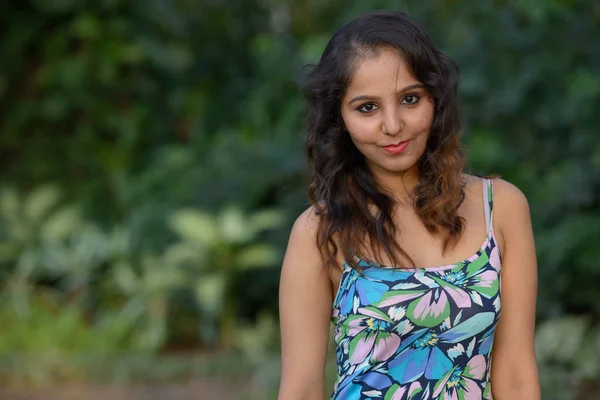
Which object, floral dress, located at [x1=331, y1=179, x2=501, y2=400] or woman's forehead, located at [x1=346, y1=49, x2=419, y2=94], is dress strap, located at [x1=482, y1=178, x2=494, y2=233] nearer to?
floral dress, located at [x1=331, y1=179, x2=501, y2=400]

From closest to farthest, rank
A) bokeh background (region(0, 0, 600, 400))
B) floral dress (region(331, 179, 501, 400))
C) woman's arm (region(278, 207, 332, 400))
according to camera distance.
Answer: floral dress (region(331, 179, 501, 400)), woman's arm (region(278, 207, 332, 400)), bokeh background (region(0, 0, 600, 400))

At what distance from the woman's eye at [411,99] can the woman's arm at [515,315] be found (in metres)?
0.28

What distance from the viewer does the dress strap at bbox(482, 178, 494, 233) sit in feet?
6.85

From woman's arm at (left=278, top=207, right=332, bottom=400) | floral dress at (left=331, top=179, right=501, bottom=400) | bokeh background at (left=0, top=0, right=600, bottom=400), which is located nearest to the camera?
floral dress at (left=331, top=179, right=501, bottom=400)

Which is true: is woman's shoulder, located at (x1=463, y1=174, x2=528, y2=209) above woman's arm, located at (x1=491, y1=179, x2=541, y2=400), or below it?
above

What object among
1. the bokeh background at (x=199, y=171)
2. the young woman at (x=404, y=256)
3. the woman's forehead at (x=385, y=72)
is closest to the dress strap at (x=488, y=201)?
the young woman at (x=404, y=256)

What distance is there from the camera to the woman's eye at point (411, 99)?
6.79 feet

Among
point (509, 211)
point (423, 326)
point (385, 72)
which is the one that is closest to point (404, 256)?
point (423, 326)

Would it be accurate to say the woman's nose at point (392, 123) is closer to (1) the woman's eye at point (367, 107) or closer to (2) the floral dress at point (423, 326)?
(1) the woman's eye at point (367, 107)

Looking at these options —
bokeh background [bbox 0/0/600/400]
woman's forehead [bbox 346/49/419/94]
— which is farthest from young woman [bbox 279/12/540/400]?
bokeh background [bbox 0/0/600/400]

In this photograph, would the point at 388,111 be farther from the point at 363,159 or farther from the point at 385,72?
the point at 363,159

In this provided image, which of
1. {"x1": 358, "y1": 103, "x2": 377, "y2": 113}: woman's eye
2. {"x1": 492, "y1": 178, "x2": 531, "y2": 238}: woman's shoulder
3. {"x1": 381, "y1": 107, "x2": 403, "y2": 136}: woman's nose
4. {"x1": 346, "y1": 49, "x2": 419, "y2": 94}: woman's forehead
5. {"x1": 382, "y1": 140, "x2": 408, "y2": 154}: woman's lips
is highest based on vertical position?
{"x1": 346, "y1": 49, "x2": 419, "y2": 94}: woman's forehead

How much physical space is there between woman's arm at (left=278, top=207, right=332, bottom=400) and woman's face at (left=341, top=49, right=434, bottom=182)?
208 mm

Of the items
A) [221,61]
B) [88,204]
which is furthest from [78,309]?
[221,61]
